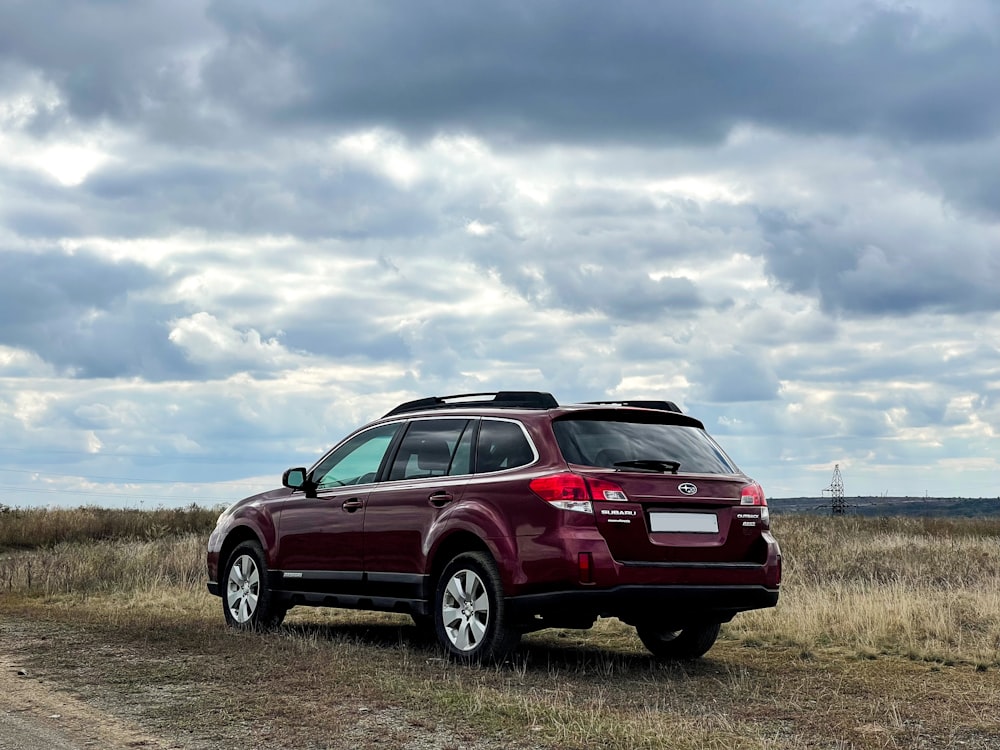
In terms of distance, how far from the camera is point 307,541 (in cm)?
1086

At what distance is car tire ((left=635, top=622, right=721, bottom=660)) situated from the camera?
1008 centimetres

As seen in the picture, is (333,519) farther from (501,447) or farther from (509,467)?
(509,467)

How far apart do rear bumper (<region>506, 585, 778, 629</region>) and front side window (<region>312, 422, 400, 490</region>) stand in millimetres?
2360

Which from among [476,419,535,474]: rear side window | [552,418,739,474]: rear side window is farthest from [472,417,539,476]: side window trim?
[552,418,739,474]: rear side window

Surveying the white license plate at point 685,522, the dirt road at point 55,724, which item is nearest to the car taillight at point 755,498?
the white license plate at point 685,522

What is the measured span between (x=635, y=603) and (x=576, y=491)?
87 centimetres

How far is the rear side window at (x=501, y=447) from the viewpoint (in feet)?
29.7

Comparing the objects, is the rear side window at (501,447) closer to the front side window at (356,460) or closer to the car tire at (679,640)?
the front side window at (356,460)

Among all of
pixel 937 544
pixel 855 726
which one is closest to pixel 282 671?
pixel 855 726

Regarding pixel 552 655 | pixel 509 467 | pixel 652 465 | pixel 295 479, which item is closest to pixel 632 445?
pixel 652 465

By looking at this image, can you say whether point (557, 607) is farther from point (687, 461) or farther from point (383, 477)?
point (383, 477)

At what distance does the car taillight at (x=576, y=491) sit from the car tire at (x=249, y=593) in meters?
3.77

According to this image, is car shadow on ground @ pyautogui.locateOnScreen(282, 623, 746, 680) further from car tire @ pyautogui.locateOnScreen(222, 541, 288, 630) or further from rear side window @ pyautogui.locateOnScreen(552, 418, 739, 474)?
rear side window @ pyautogui.locateOnScreen(552, 418, 739, 474)

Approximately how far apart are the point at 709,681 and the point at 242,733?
367 cm
